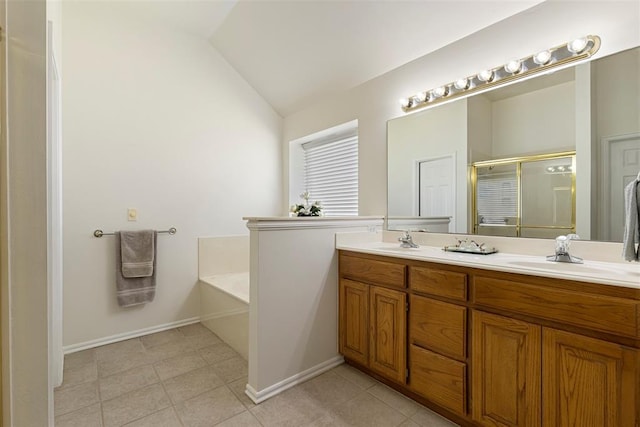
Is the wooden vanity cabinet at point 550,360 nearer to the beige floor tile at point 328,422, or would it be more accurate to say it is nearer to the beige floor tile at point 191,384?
the beige floor tile at point 328,422

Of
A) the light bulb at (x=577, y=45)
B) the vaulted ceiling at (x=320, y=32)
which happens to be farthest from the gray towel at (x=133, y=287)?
the light bulb at (x=577, y=45)

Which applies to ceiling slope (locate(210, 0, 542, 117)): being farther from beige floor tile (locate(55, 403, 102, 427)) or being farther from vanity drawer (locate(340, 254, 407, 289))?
beige floor tile (locate(55, 403, 102, 427))

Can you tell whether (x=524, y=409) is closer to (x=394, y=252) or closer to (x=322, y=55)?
(x=394, y=252)

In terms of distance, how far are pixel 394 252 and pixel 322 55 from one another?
6.35 ft

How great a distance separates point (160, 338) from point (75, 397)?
851 millimetres

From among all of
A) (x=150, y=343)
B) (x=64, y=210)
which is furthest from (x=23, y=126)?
(x=150, y=343)

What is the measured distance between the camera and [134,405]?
1.74 metres

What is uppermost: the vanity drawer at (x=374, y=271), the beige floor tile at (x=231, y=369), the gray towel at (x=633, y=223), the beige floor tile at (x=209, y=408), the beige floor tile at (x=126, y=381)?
the gray towel at (x=633, y=223)

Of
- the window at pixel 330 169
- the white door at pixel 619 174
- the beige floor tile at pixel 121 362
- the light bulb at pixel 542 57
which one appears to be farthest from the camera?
the window at pixel 330 169

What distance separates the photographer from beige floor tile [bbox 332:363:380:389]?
77.4 inches

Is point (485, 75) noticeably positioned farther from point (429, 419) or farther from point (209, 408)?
point (209, 408)

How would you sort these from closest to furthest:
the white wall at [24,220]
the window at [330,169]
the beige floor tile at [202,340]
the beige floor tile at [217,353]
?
the white wall at [24,220]
the beige floor tile at [217,353]
the beige floor tile at [202,340]
the window at [330,169]

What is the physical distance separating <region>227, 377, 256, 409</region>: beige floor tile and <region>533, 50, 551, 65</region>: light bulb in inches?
102

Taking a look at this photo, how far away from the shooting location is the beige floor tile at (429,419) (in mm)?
1586
